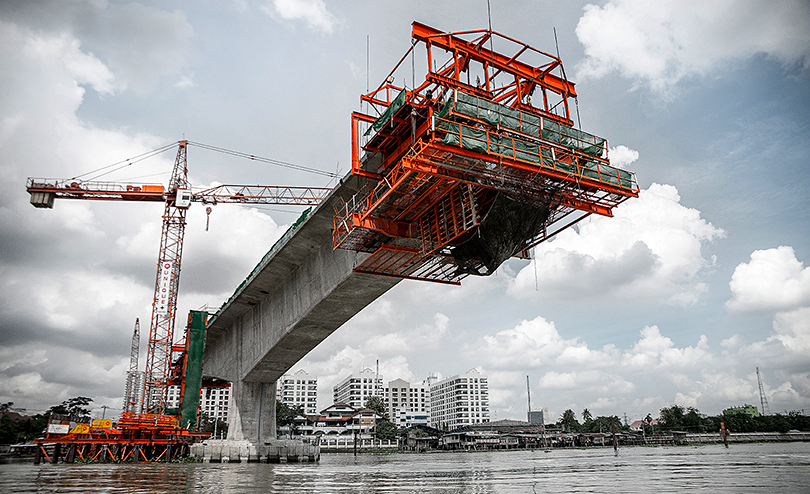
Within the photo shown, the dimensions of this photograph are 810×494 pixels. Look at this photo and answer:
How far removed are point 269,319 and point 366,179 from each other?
12.8 meters

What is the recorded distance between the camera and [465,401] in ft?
505

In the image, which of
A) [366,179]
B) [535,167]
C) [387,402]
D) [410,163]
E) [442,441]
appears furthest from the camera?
[387,402]

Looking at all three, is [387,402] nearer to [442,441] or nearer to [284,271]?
[442,441]

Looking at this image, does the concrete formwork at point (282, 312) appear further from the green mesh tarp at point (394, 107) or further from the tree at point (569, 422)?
the tree at point (569, 422)

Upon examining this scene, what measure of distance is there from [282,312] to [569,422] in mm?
125313

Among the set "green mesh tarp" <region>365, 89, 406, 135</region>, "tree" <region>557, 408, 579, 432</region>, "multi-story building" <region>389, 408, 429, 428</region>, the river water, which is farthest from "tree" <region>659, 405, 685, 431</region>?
"green mesh tarp" <region>365, 89, 406, 135</region>

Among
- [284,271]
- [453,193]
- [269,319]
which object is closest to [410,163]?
[453,193]

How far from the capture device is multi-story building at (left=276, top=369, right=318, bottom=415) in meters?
163

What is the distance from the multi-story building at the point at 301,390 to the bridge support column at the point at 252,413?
135 m

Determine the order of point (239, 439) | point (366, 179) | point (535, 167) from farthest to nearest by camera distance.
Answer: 1. point (239, 439)
2. point (366, 179)
3. point (535, 167)

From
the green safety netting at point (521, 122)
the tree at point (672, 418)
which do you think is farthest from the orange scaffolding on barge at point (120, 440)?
the tree at point (672, 418)

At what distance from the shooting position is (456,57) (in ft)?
61.7

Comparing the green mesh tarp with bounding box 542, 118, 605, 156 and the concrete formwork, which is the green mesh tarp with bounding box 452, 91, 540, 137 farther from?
the concrete formwork

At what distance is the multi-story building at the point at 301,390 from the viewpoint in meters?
163
